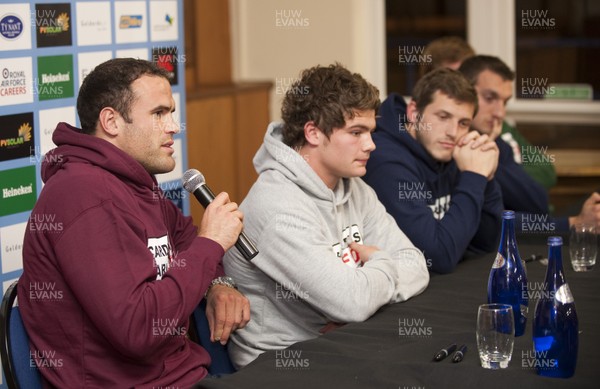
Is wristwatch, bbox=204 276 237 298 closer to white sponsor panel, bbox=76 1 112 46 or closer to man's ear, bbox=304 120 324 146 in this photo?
man's ear, bbox=304 120 324 146

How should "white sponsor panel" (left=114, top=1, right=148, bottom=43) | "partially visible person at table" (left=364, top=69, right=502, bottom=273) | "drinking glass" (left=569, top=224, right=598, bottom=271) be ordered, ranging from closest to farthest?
"drinking glass" (left=569, top=224, right=598, bottom=271)
"partially visible person at table" (left=364, top=69, right=502, bottom=273)
"white sponsor panel" (left=114, top=1, right=148, bottom=43)

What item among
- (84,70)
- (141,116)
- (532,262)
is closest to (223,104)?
(84,70)

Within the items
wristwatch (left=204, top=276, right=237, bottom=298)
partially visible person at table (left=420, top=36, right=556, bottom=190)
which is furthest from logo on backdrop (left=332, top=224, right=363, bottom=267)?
partially visible person at table (left=420, top=36, right=556, bottom=190)

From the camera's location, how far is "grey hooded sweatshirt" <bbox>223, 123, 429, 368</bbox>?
7.80 ft

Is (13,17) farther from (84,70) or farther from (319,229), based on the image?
(319,229)

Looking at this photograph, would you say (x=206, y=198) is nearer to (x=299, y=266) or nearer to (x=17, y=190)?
(x=299, y=266)

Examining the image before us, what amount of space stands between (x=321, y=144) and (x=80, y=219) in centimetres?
86

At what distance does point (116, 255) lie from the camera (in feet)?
6.62

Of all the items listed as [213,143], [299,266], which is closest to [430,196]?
A: [299,266]

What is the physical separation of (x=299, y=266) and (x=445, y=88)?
44.1 inches

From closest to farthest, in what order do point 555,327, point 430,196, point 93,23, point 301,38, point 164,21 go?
point 555,327
point 430,196
point 93,23
point 164,21
point 301,38

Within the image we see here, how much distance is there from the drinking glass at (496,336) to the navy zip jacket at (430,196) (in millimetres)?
912

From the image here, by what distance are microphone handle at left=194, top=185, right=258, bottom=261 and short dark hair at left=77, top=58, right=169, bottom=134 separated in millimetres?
248

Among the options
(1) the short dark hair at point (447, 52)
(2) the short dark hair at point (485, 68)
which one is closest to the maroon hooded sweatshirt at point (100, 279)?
(2) the short dark hair at point (485, 68)
